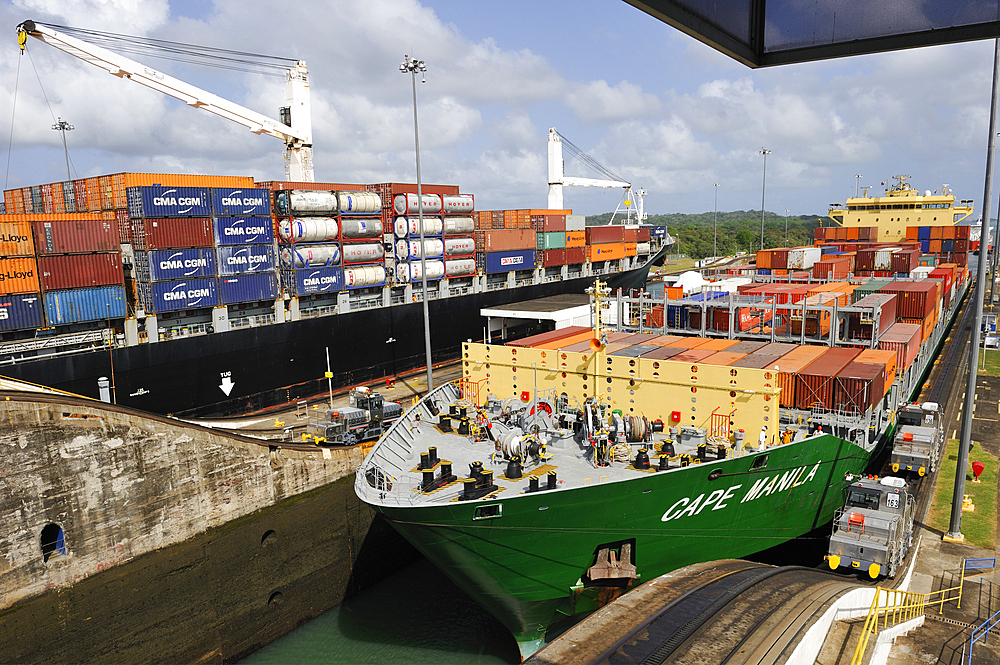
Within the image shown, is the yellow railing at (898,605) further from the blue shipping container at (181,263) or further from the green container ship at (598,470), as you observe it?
the blue shipping container at (181,263)

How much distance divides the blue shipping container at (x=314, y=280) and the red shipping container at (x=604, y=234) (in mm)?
33429

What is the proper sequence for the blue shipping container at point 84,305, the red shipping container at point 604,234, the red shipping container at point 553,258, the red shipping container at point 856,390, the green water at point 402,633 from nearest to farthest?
the red shipping container at point 856,390 < the green water at point 402,633 < the blue shipping container at point 84,305 < the red shipping container at point 553,258 < the red shipping container at point 604,234

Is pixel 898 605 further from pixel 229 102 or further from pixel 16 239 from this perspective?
pixel 229 102

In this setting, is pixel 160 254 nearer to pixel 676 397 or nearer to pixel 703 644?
pixel 676 397

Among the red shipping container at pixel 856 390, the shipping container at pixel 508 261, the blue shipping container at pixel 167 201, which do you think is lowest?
the red shipping container at pixel 856 390

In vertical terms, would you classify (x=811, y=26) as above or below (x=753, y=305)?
above

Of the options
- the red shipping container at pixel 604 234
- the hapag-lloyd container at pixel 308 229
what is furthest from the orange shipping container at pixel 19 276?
the red shipping container at pixel 604 234

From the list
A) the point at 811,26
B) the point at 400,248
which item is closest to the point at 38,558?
the point at 811,26

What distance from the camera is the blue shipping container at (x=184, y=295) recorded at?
98.2 ft

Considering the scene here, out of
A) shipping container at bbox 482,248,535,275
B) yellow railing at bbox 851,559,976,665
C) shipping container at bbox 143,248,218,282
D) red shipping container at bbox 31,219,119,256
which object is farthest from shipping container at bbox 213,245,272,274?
yellow railing at bbox 851,559,976,665

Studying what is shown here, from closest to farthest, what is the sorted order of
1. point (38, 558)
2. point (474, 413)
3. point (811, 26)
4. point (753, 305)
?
1. point (811, 26)
2. point (38, 558)
3. point (474, 413)
4. point (753, 305)

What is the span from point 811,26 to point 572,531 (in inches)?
495

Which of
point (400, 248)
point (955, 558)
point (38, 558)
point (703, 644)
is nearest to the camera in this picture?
point (703, 644)

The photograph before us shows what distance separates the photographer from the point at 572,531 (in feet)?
48.8
